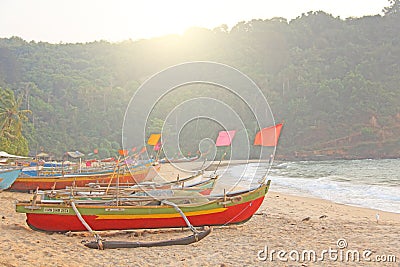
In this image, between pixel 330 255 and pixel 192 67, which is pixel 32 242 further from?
pixel 192 67

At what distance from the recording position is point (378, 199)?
16812 mm

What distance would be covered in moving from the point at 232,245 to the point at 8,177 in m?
8.31

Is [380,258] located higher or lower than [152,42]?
lower

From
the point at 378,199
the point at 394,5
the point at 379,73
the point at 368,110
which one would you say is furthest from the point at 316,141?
the point at 378,199

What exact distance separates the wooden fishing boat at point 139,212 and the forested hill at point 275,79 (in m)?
42.3

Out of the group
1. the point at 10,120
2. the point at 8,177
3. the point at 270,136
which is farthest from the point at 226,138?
the point at 10,120

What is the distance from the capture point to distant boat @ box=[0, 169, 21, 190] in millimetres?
13016

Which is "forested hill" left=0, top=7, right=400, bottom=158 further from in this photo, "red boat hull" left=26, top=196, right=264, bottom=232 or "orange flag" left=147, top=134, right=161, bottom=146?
"red boat hull" left=26, top=196, right=264, bottom=232

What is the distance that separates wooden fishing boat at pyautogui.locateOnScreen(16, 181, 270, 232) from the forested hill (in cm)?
4233

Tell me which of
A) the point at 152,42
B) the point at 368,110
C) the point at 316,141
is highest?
the point at 152,42

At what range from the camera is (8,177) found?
43.3 feet

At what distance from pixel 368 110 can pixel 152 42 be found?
55.7 metres

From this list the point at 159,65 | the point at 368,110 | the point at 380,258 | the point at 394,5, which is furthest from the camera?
the point at 159,65

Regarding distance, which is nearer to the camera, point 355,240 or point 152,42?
point 355,240
